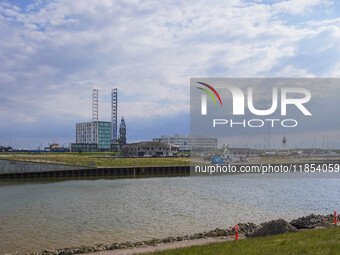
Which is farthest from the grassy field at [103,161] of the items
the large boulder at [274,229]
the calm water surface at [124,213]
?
the large boulder at [274,229]

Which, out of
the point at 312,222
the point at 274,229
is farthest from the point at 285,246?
the point at 312,222

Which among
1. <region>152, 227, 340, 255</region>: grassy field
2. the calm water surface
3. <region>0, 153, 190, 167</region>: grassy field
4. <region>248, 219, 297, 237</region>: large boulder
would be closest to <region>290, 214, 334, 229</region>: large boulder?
<region>248, 219, 297, 237</region>: large boulder

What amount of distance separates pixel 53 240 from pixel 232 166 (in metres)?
92.1

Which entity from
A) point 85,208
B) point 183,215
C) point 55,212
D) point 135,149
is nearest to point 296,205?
point 183,215

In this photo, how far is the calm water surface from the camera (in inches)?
983

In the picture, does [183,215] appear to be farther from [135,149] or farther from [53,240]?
[135,149]

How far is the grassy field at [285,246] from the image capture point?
1386cm

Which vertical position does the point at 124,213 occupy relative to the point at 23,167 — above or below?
below

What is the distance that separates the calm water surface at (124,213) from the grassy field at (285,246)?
8.83 meters

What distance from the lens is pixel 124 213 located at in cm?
3450

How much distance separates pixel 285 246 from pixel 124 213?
22190mm

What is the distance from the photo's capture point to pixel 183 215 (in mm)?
32531

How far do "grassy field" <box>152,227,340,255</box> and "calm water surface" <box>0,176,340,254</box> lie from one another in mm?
8832

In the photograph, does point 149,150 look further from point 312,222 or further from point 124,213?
point 312,222
